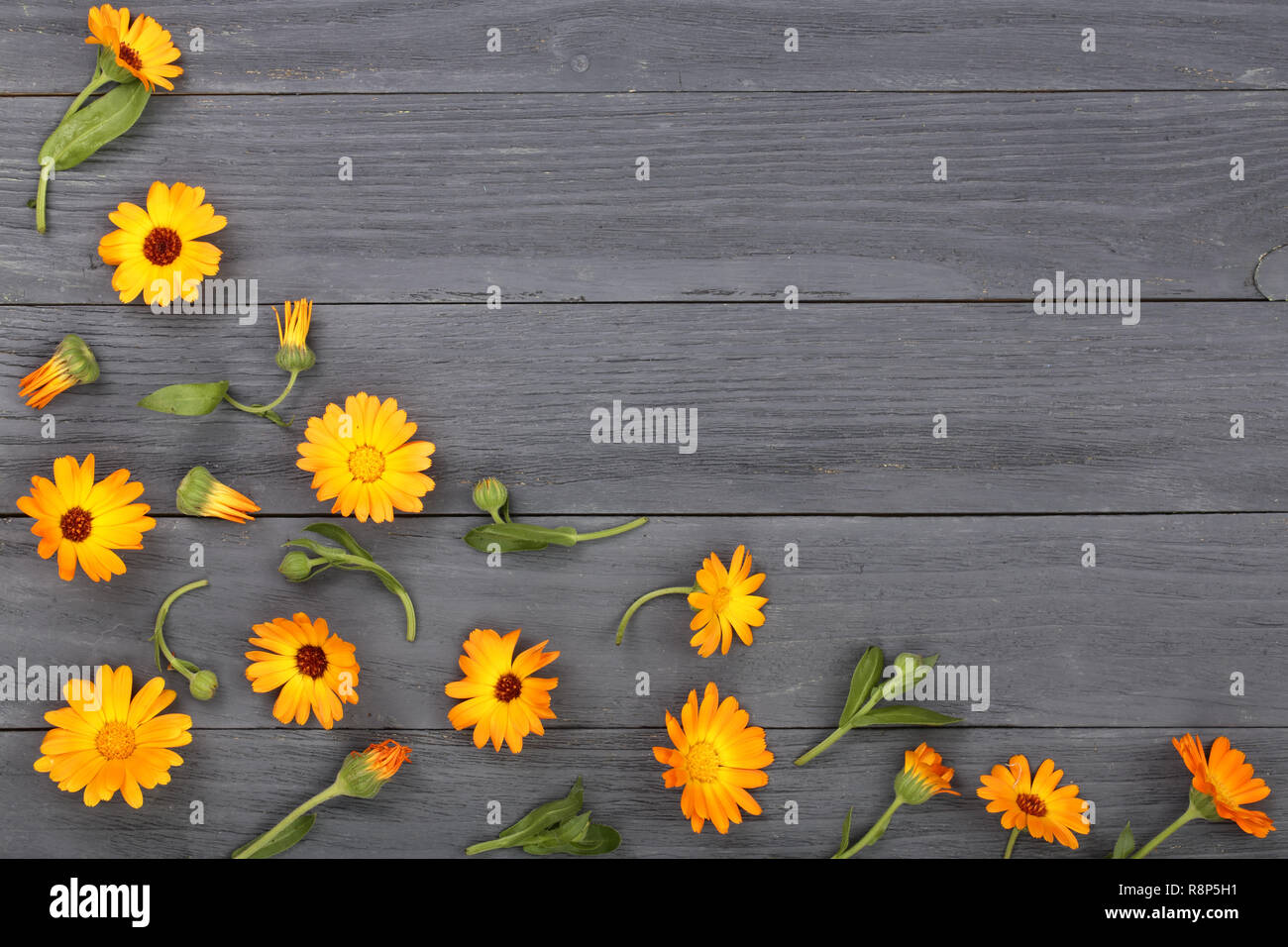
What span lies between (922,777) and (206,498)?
0.74 meters

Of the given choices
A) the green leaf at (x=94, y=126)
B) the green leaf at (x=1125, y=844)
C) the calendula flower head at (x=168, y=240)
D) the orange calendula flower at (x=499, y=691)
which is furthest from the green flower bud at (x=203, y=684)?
the green leaf at (x=1125, y=844)

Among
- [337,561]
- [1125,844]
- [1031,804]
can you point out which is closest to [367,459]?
[337,561]

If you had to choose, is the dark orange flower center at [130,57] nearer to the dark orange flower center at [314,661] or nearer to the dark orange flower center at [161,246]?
the dark orange flower center at [161,246]

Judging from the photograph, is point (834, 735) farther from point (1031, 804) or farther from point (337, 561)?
point (337, 561)

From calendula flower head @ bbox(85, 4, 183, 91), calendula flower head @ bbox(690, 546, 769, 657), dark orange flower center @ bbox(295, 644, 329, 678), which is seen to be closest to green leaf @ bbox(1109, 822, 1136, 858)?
calendula flower head @ bbox(690, 546, 769, 657)

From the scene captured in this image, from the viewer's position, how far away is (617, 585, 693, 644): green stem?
2.63 ft

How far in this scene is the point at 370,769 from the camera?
2.55 feet

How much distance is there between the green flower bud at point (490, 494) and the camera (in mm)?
770

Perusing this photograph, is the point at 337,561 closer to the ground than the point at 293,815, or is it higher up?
higher up

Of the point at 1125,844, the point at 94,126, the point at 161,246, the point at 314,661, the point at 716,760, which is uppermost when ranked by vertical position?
the point at 94,126

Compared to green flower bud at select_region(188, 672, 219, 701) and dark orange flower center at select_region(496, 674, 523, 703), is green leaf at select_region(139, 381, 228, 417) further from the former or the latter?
dark orange flower center at select_region(496, 674, 523, 703)

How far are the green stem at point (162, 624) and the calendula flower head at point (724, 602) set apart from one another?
19.5 inches

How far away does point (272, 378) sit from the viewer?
812mm
